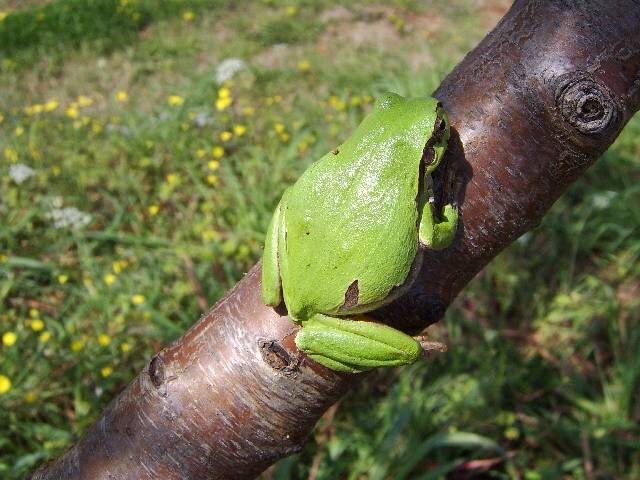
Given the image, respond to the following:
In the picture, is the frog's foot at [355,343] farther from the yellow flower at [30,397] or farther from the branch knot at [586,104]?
the yellow flower at [30,397]

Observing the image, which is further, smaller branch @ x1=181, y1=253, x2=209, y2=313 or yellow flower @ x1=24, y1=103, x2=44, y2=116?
yellow flower @ x1=24, y1=103, x2=44, y2=116

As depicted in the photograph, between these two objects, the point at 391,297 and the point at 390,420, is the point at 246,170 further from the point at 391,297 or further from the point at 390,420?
the point at 391,297

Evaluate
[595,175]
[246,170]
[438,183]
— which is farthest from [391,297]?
[595,175]

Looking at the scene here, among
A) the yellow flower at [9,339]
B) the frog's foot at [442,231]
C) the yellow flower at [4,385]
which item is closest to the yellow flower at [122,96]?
the yellow flower at [9,339]

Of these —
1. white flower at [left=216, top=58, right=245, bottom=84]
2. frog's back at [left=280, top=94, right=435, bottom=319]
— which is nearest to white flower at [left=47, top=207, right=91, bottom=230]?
white flower at [left=216, top=58, right=245, bottom=84]

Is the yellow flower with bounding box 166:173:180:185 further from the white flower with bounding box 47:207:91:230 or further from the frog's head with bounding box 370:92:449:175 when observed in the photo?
the frog's head with bounding box 370:92:449:175

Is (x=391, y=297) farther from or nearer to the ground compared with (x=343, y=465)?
farther from the ground
